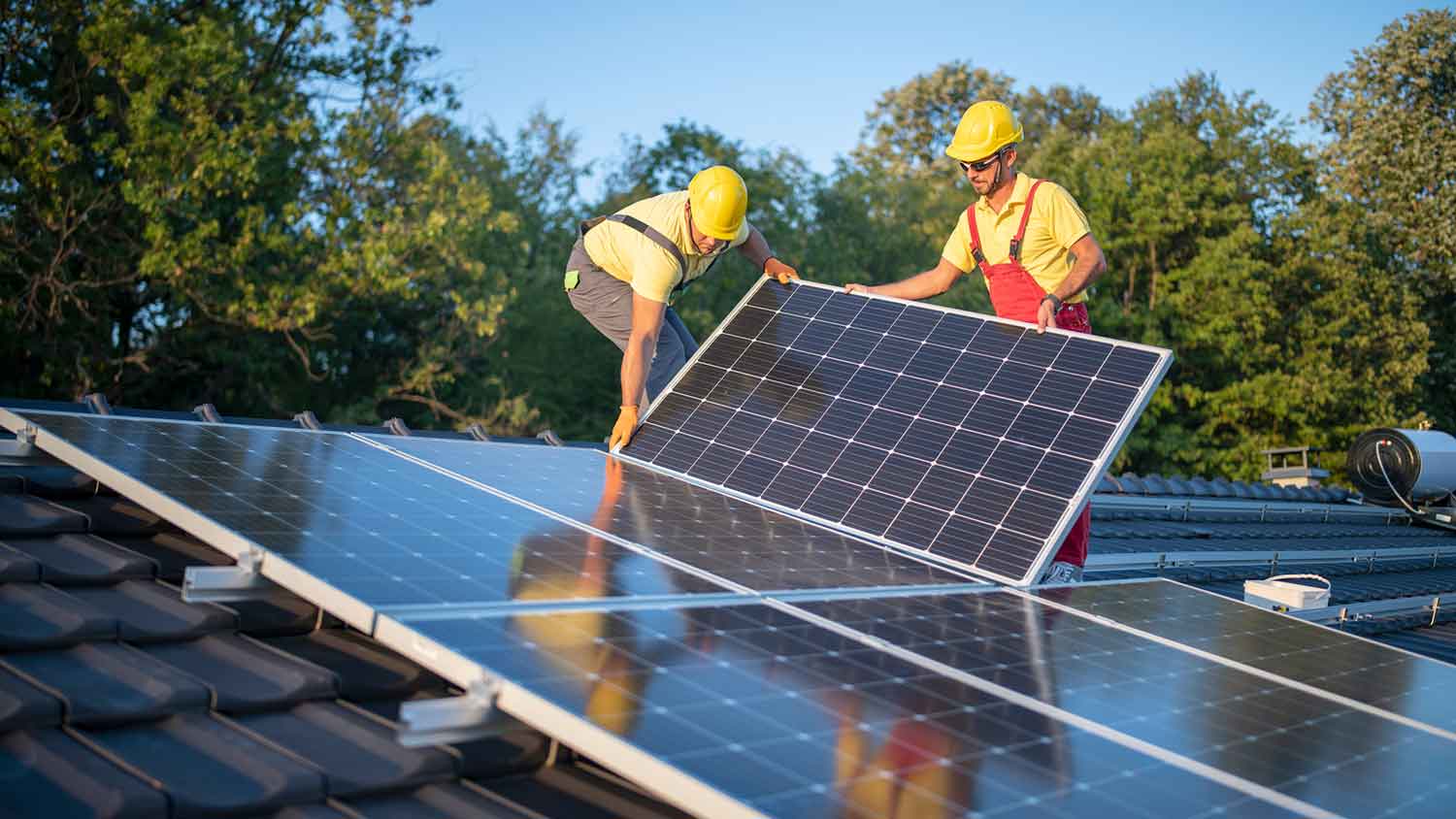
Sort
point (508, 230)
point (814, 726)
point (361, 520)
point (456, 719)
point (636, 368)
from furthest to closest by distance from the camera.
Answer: point (508, 230), point (636, 368), point (361, 520), point (814, 726), point (456, 719)

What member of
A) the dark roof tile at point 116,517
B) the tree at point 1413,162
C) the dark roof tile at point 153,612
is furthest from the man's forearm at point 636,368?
the tree at point 1413,162

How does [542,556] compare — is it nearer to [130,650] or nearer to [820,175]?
[130,650]

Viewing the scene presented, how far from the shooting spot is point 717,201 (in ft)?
25.3

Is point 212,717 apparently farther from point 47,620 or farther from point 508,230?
point 508,230

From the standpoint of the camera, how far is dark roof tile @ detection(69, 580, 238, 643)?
382 centimetres

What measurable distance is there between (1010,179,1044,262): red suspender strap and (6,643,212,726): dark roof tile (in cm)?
574

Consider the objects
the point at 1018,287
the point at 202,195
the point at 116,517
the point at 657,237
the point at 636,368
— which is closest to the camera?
the point at 116,517

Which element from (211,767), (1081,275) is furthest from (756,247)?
(211,767)

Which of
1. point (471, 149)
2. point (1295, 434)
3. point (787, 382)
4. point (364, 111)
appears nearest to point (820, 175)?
point (471, 149)

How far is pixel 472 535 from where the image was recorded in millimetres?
4691

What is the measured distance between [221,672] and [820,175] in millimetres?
53792

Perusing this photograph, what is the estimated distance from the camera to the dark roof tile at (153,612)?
3.82 meters

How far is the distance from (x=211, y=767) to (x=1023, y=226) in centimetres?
601

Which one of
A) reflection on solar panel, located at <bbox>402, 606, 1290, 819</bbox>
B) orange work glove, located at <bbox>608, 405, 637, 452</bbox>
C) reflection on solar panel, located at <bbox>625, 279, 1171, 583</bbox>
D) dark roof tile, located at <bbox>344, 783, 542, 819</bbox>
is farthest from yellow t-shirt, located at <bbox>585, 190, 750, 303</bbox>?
dark roof tile, located at <bbox>344, 783, 542, 819</bbox>
